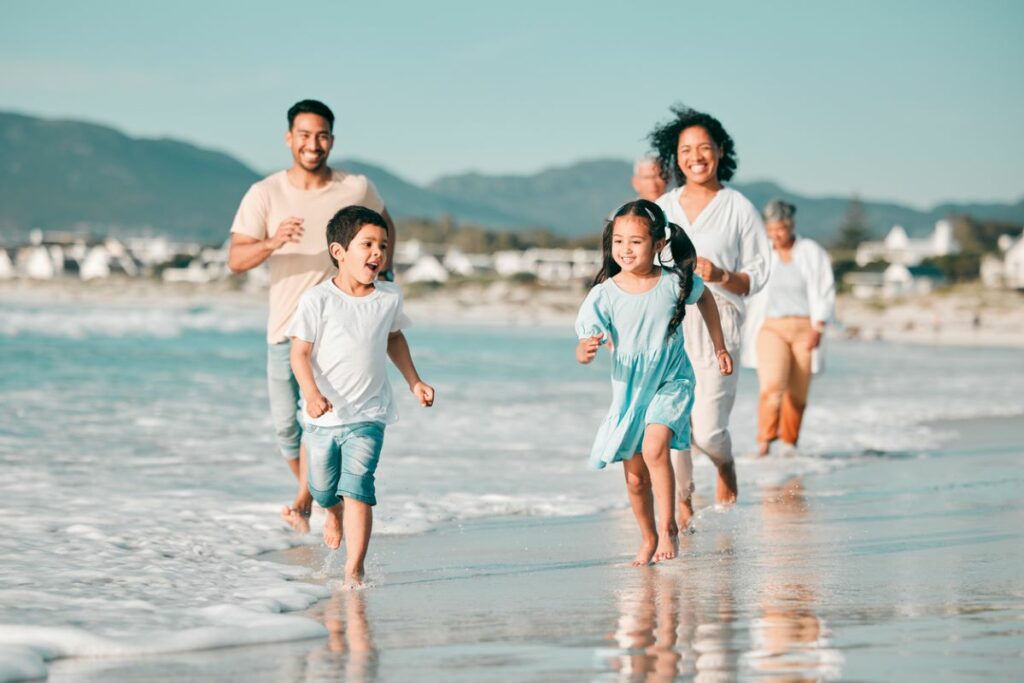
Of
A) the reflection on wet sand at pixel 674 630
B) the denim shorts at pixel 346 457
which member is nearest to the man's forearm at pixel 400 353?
the denim shorts at pixel 346 457

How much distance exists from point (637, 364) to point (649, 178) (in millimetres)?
1992

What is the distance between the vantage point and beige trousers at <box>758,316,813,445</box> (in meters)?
10.4

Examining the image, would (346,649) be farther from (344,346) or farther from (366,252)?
(366,252)

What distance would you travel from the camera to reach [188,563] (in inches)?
234

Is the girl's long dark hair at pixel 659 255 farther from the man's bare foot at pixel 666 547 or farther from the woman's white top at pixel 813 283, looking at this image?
the woman's white top at pixel 813 283

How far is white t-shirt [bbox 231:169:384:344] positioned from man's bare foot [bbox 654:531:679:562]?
81.6 inches

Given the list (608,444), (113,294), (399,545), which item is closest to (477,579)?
(608,444)

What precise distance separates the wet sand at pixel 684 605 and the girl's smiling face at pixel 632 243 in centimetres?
123

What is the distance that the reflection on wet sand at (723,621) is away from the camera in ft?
12.1

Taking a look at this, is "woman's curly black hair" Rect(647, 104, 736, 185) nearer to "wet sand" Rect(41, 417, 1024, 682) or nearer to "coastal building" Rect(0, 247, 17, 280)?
"wet sand" Rect(41, 417, 1024, 682)

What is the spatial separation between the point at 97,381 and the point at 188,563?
13081 mm

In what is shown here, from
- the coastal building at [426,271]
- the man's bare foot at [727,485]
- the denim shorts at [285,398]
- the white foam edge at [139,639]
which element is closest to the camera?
the white foam edge at [139,639]

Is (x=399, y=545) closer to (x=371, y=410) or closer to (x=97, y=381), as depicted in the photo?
(x=371, y=410)

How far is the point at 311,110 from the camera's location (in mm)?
6664
